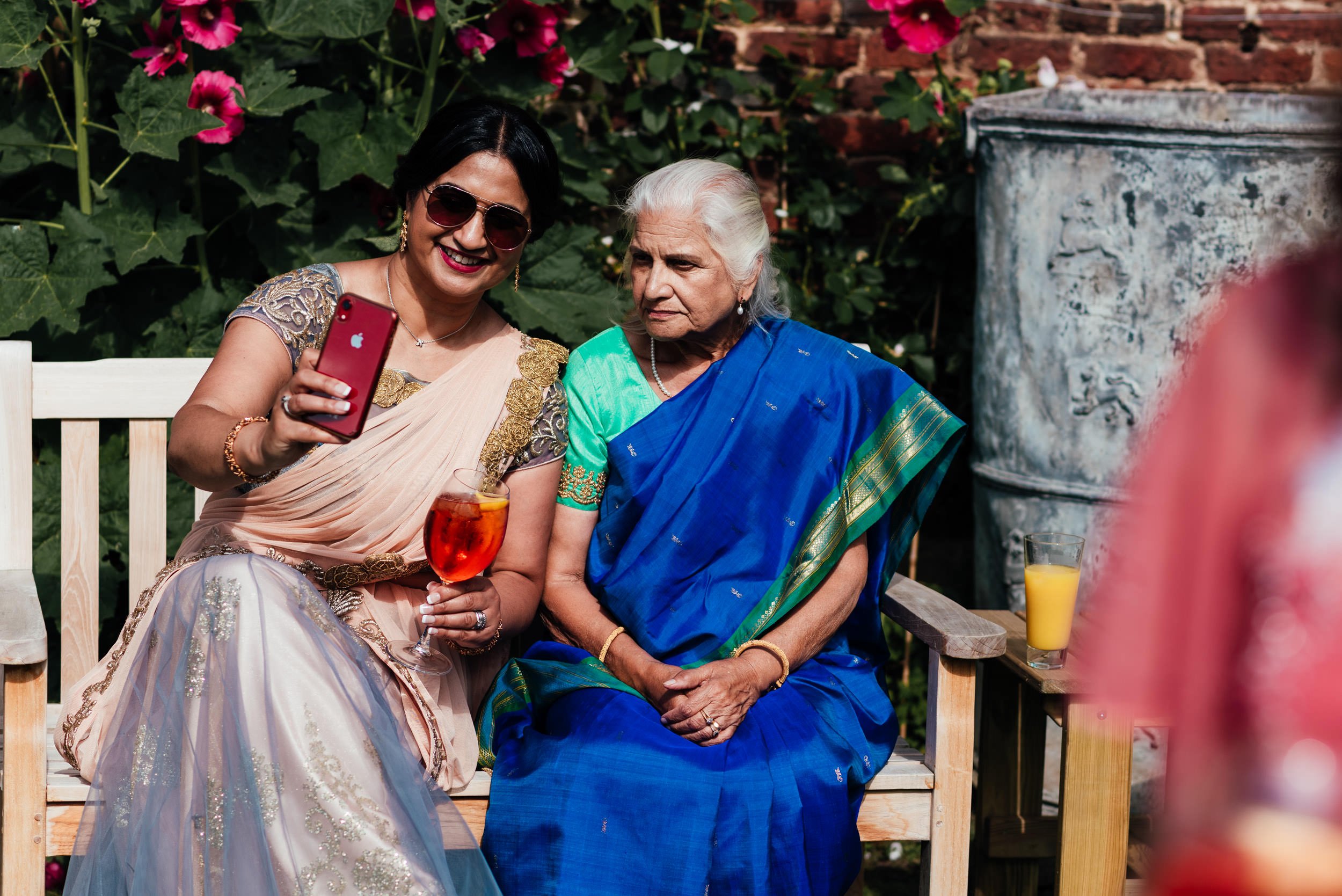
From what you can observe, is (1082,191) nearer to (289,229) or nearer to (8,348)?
(289,229)

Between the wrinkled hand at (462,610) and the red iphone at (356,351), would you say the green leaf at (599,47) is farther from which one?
the red iphone at (356,351)

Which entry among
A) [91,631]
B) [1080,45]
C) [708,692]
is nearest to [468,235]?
[708,692]

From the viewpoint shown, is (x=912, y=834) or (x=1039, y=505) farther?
(x=1039, y=505)

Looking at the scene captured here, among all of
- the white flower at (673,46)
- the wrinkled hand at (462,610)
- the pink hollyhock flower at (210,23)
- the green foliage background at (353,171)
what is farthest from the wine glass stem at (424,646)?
the white flower at (673,46)

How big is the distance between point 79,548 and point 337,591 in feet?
2.08

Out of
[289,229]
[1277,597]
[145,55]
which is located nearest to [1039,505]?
[289,229]

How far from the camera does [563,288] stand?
3488mm

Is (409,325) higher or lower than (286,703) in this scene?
higher

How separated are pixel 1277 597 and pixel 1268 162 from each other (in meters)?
3.03

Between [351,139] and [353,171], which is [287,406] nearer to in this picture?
[353,171]

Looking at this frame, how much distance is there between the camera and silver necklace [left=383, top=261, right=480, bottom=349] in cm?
272

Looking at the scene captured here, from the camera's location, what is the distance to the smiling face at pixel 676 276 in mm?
2766

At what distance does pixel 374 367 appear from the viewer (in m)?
1.87

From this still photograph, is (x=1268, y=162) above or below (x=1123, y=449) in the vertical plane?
above
